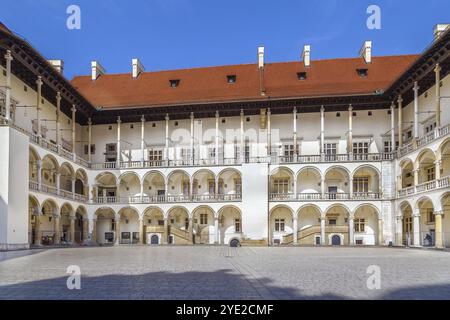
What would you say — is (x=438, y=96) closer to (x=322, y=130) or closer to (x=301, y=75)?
(x=322, y=130)

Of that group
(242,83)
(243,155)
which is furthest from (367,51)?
(243,155)

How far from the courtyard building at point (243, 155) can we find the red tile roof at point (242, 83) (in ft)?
0.64

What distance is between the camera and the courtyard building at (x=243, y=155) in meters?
29.1

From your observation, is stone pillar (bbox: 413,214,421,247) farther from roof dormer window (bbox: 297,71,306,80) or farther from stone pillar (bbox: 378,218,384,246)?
roof dormer window (bbox: 297,71,306,80)

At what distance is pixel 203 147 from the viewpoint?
1387 inches

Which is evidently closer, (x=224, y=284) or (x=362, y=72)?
(x=224, y=284)

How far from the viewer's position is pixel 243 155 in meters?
33.3

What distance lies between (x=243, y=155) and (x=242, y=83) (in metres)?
6.76

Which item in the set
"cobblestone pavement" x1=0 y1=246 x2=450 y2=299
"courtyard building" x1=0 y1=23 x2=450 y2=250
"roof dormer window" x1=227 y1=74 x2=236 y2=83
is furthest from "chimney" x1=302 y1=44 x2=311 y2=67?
"cobblestone pavement" x1=0 y1=246 x2=450 y2=299

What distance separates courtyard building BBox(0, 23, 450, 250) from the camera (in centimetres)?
2912

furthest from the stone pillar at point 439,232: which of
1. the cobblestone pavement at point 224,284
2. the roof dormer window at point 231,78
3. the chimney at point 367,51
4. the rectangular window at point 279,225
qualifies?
the roof dormer window at point 231,78
